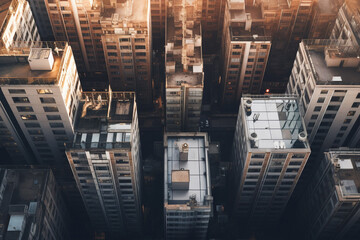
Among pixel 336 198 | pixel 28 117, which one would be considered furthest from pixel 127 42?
pixel 336 198

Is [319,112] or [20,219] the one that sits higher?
[319,112]

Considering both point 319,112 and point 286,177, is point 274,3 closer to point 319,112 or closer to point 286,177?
point 319,112

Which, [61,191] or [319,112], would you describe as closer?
[319,112]

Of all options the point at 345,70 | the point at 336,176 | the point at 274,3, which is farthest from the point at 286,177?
the point at 274,3

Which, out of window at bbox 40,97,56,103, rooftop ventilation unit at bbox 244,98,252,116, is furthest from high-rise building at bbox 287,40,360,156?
window at bbox 40,97,56,103

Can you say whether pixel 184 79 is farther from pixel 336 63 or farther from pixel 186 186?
pixel 336 63

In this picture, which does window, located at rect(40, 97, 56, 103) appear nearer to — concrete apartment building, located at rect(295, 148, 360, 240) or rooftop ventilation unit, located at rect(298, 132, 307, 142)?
rooftop ventilation unit, located at rect(298, 132, 307, 142)
